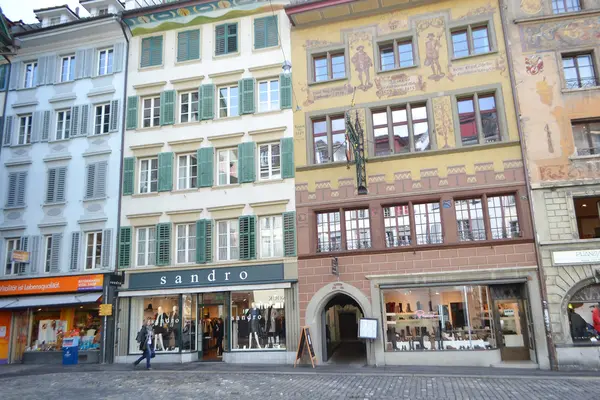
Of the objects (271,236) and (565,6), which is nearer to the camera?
(565,6)

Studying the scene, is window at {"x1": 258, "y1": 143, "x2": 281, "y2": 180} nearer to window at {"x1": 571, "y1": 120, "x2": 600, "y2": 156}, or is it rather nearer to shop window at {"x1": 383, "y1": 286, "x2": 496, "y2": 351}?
shop window at {"x1": 383, "y1": 286, "x2": 496, "y2": 351}

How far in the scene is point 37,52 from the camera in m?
25.2

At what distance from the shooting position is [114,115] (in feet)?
76.7

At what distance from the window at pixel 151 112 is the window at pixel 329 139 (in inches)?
308

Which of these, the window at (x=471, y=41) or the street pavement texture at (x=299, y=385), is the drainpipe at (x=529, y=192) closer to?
the window at (x=471, y=41)

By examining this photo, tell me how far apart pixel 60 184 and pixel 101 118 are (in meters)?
3.73

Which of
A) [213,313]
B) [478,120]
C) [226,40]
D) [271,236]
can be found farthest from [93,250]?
[478,120]

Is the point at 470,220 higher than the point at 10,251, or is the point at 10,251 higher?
the point at 10,251

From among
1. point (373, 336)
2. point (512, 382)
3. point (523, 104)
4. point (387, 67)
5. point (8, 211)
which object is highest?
point (387, 67)

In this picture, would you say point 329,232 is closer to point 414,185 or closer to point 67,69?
point 414,185

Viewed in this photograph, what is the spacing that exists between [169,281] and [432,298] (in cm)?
1084

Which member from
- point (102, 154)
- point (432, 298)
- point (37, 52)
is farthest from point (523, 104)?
point (37, 52)

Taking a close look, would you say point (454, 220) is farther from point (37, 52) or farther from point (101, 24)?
point (37, 52)

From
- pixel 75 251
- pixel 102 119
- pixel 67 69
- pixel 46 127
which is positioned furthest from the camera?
pixel 67 69
